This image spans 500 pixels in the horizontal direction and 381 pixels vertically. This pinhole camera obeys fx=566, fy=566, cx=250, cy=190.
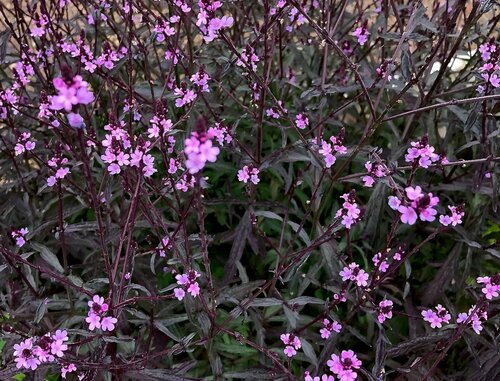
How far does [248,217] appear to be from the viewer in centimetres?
227

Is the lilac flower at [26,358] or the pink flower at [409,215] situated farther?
the lilac flower at [26,358]

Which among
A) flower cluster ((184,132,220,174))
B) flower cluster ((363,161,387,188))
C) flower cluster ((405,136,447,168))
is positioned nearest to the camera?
flower cluster ((184,132,220,174))

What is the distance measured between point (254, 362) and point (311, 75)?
4.44ft

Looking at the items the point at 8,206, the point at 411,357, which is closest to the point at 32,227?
the point at 8,206

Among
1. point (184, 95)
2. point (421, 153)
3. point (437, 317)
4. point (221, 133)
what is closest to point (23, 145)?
point (184, 95)

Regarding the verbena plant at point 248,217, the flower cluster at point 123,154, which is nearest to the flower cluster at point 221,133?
the verbena plant at point 248,217

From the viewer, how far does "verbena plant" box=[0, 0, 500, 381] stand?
1698 millimetres

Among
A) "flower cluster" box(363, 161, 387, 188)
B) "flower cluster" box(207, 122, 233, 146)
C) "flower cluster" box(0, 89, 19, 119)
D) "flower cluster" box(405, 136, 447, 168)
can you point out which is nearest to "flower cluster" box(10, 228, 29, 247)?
"flower cluster" box(0, 89, 19, 119)

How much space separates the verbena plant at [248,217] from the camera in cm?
170

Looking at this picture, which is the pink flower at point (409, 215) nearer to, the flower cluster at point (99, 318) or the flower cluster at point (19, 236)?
the flower cluster at point (99, 318)

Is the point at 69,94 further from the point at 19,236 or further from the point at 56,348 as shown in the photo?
the point at 19,236

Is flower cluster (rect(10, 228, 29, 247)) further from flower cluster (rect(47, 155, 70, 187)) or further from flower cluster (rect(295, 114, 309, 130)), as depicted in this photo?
flower cluster (rect(295, 114, 309, 130))

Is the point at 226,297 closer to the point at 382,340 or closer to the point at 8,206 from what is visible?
the point at 382,340

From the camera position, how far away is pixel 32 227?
2270mm
